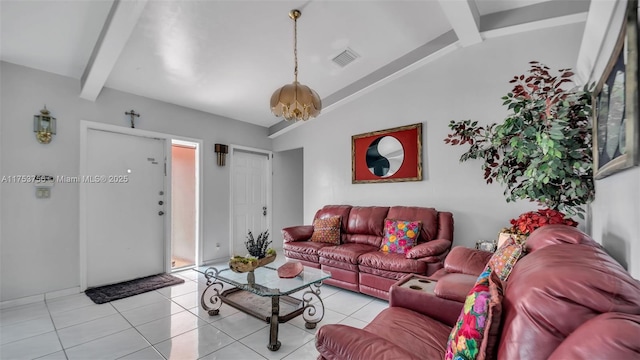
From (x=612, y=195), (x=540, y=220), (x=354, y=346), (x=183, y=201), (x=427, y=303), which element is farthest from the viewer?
(x=183, y=201)

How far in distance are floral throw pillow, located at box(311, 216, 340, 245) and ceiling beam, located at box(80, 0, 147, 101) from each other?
9.92 feet

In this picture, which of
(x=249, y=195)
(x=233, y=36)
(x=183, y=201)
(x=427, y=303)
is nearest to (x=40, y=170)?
(x=183, y=201)

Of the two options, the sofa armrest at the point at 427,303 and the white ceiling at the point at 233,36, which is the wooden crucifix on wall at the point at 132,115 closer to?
the white ceiling at the point at 233,36

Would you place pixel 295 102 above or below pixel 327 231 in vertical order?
above

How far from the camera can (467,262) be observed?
2.29 metres

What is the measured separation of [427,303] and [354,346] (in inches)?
30.9

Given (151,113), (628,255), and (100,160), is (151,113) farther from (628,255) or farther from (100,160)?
(628,255)

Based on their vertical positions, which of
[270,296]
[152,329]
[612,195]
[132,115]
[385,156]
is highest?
[132,115]

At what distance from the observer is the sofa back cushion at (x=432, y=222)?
126 inches

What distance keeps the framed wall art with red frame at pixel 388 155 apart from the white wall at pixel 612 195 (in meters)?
1.79

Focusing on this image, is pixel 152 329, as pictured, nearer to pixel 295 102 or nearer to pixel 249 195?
pixel 295 102

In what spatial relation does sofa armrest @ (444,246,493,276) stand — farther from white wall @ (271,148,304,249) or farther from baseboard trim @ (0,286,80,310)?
baseboard trim @ (0,286,80,310)

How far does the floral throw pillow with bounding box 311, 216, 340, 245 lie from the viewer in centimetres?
385

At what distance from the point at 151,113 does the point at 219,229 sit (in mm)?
2060
